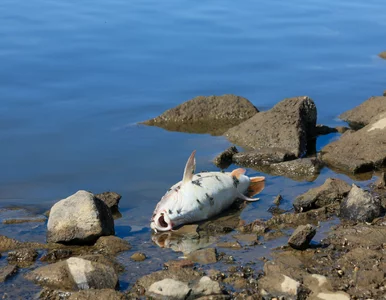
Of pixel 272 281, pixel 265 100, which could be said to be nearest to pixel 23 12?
pixel 265 100

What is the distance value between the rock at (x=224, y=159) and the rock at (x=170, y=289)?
4.48 metres

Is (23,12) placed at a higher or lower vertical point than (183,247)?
higher

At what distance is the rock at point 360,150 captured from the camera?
40.1 feet

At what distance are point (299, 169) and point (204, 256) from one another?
348cm

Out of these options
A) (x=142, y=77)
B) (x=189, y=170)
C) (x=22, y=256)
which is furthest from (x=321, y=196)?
(x=142, y=77)

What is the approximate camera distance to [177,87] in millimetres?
16656

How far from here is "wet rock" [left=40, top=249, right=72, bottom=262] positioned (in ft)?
30.2

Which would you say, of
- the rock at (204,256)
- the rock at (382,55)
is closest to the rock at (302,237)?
the rock at (204,256)

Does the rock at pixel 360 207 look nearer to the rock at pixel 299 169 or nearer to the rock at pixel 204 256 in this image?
the rock at pixel 299 169

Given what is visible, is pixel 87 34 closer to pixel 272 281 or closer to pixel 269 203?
pixel 269 203

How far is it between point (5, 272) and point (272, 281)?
279cm

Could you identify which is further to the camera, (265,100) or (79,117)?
(265,100)

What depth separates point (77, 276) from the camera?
838 centimetres

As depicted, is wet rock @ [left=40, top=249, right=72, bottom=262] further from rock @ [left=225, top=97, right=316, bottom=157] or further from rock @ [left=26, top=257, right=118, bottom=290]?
rock @ [left=225, top=97, right=316, bottom=157]
